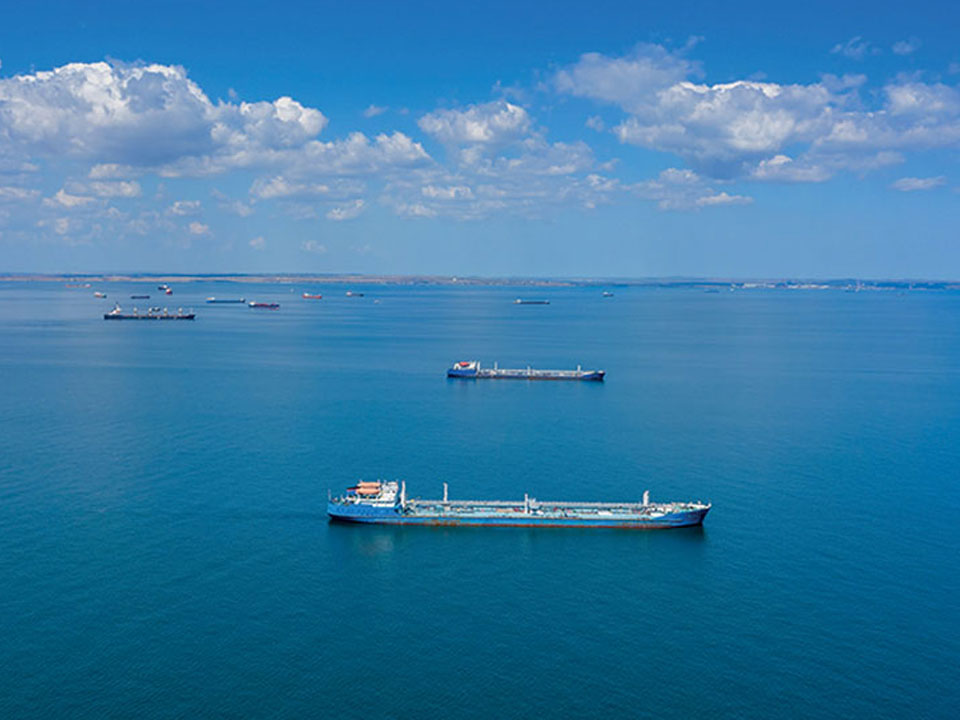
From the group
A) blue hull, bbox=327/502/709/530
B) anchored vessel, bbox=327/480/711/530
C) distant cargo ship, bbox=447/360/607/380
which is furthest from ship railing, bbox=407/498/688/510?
distant cargo ship, bbox=447/360/607/380

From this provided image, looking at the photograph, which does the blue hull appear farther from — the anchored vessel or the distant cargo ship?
the distant cargo ship

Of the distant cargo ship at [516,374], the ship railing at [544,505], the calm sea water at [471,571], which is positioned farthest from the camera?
the distant cargo ship at [516,374]

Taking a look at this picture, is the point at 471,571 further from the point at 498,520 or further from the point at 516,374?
the point at 516,374

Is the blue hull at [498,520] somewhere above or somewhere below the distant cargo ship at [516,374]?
below

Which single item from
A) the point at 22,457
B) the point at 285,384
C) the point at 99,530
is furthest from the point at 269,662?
the point at 285,384

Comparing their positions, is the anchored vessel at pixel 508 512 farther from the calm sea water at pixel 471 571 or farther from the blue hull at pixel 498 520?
the calm sea water at pixel 471 571

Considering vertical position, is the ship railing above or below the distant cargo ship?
below

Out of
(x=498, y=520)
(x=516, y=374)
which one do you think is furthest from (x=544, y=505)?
(x=516, y=374)

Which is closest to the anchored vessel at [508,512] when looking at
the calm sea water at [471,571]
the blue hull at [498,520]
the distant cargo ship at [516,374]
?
the blue hull at [498,520]

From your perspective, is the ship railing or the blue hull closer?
the blue hull
